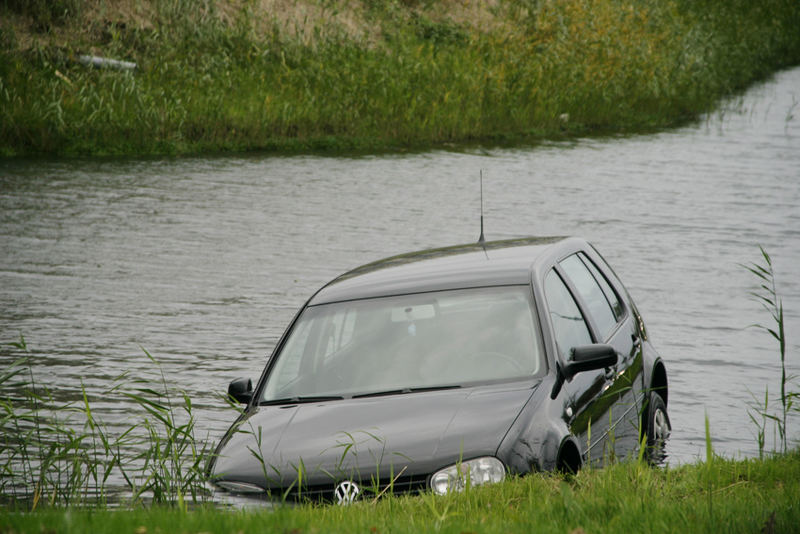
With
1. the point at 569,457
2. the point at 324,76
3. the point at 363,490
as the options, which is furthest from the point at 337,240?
the point at 324,76

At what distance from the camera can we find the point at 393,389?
21.7ft

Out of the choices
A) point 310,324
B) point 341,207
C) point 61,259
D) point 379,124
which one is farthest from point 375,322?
point 379,124

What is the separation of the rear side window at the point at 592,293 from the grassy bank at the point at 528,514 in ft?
5.70

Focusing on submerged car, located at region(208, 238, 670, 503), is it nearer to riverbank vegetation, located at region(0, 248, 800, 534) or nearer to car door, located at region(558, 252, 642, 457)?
car door, located at region(558, 252, 642, 457)

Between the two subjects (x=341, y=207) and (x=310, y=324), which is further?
(x=341, y=207)

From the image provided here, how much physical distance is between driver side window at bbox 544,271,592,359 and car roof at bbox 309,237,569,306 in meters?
0.18

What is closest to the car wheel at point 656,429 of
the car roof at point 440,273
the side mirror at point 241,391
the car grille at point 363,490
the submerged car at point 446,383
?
the submerged car at point 446,383

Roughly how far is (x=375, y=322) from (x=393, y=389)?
1.98 feet

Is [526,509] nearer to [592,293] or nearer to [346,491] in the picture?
[346,491]

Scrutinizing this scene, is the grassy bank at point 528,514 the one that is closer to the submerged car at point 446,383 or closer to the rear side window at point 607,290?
the submerged car at point 446,383

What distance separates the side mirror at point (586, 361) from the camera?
21.3 ft

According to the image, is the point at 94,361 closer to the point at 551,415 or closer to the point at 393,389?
the point at 393,389

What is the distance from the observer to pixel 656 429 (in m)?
8.00

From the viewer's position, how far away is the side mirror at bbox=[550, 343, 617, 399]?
21.3 ft
